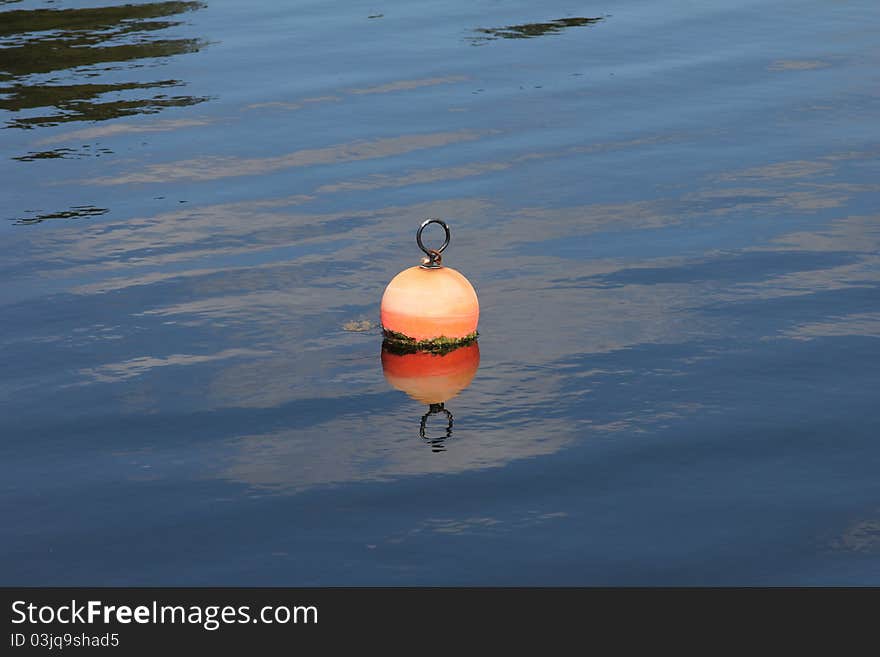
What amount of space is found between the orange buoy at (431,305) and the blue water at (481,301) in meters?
0.39

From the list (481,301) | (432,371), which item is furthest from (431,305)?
(481,301)

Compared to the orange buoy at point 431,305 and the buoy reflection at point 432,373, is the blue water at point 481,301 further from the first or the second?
the orange buoy at point 431,305

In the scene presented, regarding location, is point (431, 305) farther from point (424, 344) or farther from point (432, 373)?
point (432, 373)

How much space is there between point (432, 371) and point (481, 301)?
153cm

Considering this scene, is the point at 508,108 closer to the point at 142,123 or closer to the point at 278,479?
the point at 142,123

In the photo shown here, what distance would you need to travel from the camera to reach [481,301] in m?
12.5

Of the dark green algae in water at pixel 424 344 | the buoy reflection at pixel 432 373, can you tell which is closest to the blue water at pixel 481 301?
the buoy reflection at pixel 432 373

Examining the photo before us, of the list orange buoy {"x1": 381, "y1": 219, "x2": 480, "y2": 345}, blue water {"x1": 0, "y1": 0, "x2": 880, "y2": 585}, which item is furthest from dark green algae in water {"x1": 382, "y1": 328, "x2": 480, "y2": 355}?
blue water {"x1": 0, "y1": 0, "x2": 880, "y2": 585}

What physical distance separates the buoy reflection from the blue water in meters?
0.12

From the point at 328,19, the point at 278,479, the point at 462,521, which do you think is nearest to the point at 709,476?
the point at 462,521

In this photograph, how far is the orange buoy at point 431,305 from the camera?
11.2m

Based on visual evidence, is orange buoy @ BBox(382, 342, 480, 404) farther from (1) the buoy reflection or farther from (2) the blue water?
(2) the blue water

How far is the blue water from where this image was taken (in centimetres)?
865

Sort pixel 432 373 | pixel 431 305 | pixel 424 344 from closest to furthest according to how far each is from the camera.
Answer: pixel 432 373, pixel 431 305, pixel 424 344
